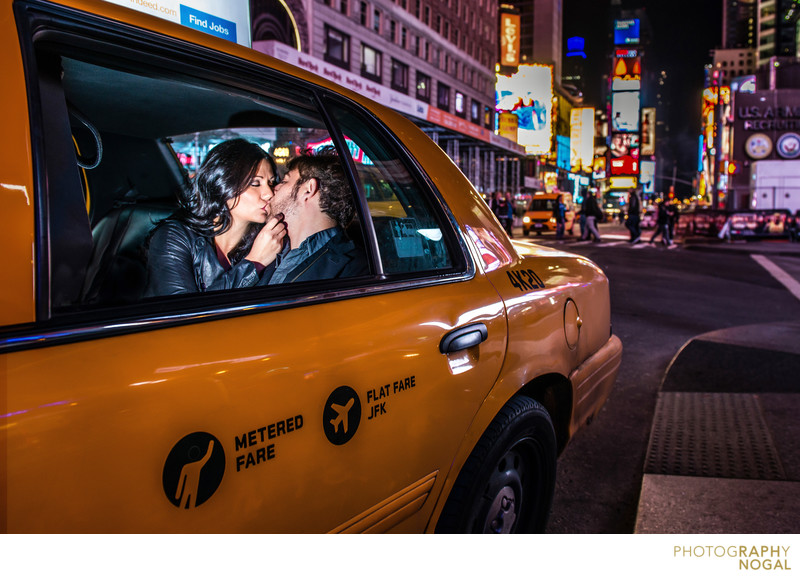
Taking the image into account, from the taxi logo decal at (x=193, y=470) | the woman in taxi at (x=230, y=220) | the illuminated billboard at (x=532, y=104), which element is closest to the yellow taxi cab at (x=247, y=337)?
the taxi logo decal at (x=193, y=470)

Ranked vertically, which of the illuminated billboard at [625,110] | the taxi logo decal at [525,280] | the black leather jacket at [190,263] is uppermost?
the illuminated billboard at [625,110]

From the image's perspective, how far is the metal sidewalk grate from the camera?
10.9 ft

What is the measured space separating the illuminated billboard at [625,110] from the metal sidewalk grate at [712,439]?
104720 mm

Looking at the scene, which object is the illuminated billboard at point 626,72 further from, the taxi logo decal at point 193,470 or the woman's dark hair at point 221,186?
the taxi logo decal at point 193,470

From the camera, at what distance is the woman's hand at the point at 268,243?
198cm

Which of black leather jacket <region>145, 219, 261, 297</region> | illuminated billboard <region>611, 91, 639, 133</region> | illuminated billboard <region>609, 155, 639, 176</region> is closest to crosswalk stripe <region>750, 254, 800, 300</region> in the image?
black leather jacket <region>145, 219, 261, 297</region>

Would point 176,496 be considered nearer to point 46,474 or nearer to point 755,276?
point 46,474

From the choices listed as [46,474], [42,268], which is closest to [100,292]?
[42,268]

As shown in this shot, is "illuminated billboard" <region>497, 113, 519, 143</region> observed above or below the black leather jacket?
above

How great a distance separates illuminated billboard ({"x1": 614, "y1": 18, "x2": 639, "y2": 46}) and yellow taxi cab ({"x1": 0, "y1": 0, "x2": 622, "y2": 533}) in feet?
396

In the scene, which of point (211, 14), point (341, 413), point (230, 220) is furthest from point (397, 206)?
point (211, 14)

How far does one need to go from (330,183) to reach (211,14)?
2.41m

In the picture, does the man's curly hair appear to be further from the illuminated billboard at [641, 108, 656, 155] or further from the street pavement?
the illuminated billboard at [641, 108, 656, 155]

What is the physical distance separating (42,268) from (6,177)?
0.16m
